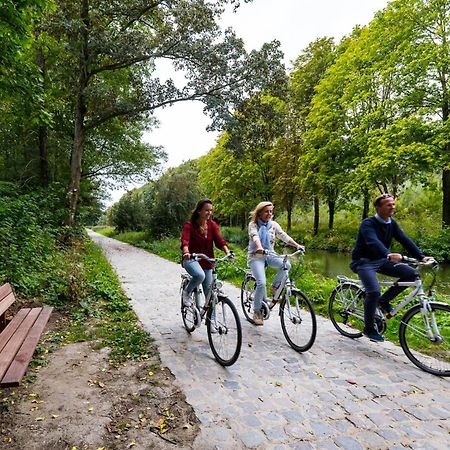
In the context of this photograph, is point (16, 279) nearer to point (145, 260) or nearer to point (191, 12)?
point (145, 260)

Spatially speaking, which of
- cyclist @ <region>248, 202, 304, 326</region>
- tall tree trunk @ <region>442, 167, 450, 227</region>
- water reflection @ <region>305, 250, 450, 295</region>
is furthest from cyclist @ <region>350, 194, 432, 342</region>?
tall tree trunk @ <region>442, 167, 450, 227</region>

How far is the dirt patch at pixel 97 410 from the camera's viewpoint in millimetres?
2863

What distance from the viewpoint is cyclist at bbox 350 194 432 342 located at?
454cm

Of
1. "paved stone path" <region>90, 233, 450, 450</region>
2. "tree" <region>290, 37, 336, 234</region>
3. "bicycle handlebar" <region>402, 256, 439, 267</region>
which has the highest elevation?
"tree" <region>290, 37, 336, 234</region>

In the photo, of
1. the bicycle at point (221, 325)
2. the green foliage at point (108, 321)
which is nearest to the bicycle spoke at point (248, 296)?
the bicycle at point (221, 325)

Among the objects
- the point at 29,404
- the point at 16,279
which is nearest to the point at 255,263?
the point at 29,404

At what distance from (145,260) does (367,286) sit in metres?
11.5

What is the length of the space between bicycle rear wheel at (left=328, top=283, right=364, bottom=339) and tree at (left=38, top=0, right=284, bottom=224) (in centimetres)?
1048

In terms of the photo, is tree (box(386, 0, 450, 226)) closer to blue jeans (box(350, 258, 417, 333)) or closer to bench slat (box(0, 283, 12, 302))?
blue jeans (box(350, 258, 417, 333))

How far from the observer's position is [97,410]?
3301mm

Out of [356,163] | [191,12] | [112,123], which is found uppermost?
[191,12]

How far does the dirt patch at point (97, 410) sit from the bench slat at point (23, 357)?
45cm

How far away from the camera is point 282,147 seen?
93.1 feet

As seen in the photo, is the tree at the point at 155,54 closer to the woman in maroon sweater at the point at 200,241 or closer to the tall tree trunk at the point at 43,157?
the tall tree trunk at the point at 43,157
